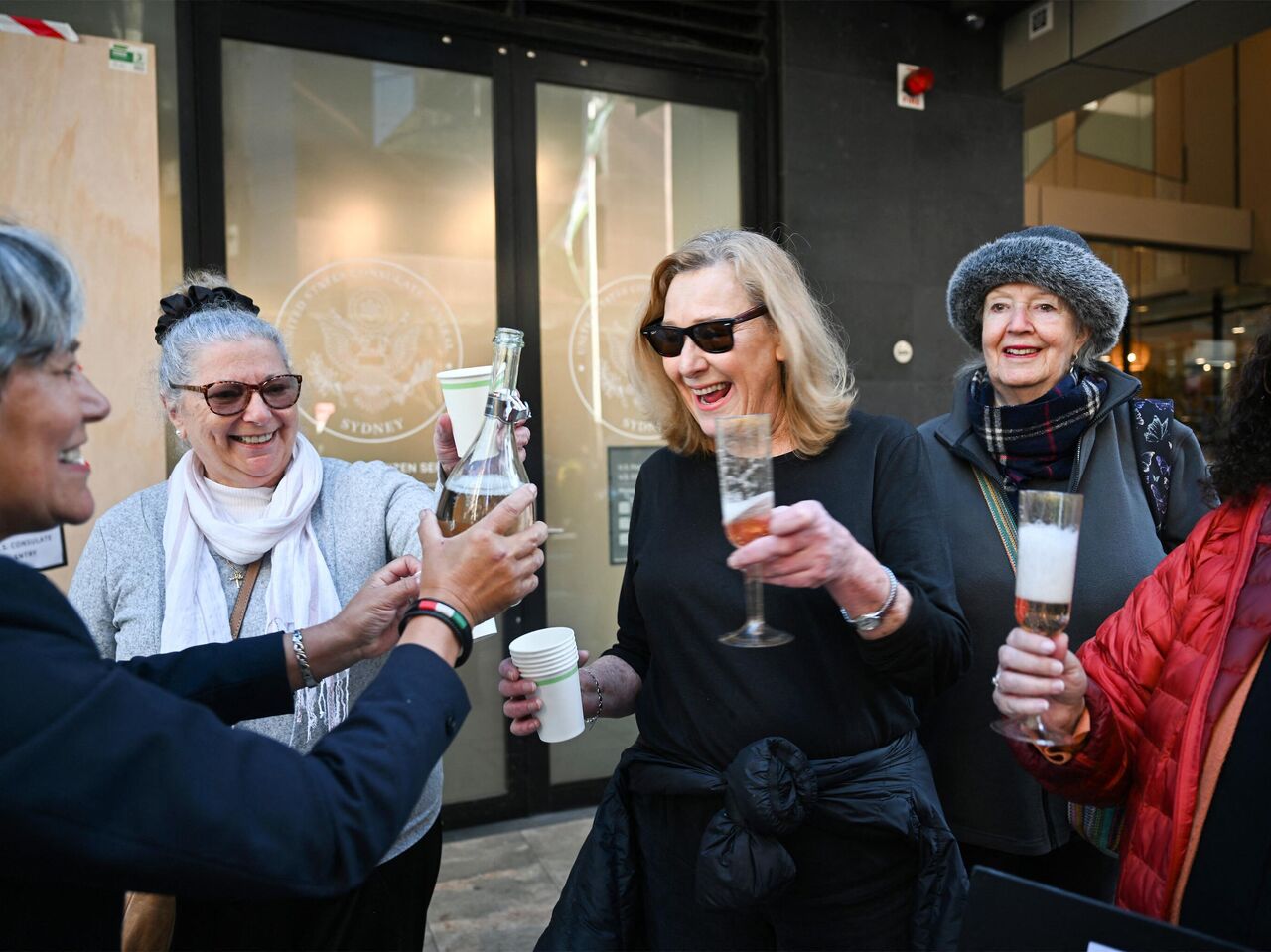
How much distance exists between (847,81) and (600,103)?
1.31 metres

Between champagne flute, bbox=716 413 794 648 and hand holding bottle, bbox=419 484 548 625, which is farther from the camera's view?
champagne flute, bbox=716 413 794 648

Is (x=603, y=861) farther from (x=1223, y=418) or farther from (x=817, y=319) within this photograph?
(x=1223, y=418)

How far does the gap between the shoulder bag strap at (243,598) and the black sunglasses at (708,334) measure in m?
1.00

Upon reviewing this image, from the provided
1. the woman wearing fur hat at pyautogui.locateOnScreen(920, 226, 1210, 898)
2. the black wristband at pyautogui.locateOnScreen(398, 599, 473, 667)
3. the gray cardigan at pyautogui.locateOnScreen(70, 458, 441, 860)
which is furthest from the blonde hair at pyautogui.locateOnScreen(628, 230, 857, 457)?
the black wristband at pyautogui.locateOnScreen(398, 599, 473, 667)

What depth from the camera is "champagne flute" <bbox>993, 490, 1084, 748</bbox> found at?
1.28 metres

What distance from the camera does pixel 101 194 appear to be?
132 inches

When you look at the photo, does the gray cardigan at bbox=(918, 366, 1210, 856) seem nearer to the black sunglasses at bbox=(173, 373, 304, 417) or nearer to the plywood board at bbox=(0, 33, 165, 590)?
the black sunglasses at bbox=(173, 373, 304, 417)

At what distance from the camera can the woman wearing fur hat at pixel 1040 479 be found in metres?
2.08

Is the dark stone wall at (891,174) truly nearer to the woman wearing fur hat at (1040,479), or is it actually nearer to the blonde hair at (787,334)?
the woman wearing fur hat at (1040,479)

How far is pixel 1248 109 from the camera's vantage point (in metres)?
8.74

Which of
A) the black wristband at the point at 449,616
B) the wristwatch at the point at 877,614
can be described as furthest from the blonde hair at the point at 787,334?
the black wristband at the point at 449,616

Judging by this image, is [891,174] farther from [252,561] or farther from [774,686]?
[252,561]

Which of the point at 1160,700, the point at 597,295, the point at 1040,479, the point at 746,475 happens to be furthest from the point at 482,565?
the point at 597,295

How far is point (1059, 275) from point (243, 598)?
2094mm
